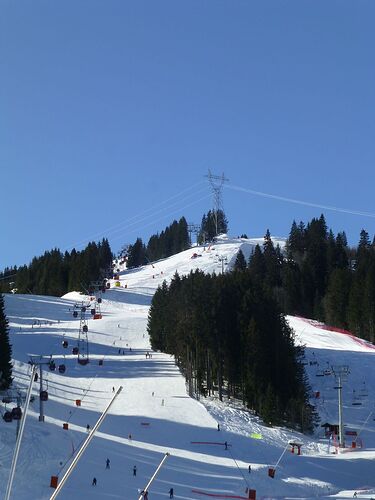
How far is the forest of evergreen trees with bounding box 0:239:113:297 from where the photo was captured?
13500cm

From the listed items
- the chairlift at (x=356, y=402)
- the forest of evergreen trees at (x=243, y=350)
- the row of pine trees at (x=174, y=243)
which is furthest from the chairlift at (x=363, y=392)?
the row of pine trees at (x=174, y=243)

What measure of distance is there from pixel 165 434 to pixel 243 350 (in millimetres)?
13944

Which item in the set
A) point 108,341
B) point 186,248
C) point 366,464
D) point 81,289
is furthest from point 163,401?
point 186,248

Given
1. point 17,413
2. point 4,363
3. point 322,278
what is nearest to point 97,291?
point 322,278

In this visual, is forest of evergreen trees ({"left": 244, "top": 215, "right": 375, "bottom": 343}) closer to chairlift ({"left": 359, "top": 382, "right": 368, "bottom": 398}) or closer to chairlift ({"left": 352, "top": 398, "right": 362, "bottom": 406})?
chairlift ({"left": 359, "top": 382, "right": 368, "bottom": 398})

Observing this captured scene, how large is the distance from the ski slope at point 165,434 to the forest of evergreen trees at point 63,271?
47.9 meters

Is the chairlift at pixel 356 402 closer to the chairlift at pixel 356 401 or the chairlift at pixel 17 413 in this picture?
the chairlift at pixel 356 401

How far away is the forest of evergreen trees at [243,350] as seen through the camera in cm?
5397

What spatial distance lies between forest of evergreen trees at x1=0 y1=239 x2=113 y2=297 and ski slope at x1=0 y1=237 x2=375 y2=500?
47916 millimetres

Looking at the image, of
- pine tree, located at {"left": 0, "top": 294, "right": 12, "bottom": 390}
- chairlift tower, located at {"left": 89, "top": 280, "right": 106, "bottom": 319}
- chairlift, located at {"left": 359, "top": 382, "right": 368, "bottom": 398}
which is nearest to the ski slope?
chairlift, located at {"left": 359, "top": 382, "right": 368, "bottom": 398}

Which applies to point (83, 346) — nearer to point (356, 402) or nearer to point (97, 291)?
point (356, 402)

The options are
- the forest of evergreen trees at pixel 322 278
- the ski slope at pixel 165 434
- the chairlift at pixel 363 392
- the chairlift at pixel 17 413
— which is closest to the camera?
the ski slope at pixel 165 434

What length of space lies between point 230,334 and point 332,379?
13.8 metres

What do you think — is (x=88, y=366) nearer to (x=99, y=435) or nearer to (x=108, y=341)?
(x=108, y=341)
